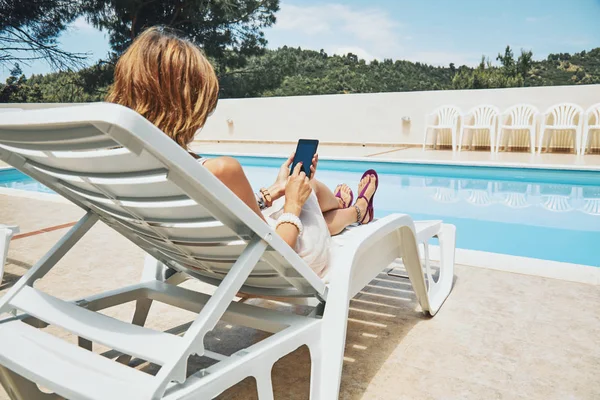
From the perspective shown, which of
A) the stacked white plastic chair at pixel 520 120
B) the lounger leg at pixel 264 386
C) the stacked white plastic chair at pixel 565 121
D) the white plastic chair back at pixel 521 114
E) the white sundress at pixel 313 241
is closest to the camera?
the lounger leg at pixel 264 386

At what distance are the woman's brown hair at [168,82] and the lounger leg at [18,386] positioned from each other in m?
0.79

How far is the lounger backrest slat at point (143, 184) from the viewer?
3.16ft

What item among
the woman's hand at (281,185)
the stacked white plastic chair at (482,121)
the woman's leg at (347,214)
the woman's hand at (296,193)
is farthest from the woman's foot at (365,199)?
the stacked white plastic chair at (482,121)

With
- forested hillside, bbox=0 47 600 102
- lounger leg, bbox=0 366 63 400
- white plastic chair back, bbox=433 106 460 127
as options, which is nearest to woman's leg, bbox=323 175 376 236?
lounger leg, bbox=0 366 63 400

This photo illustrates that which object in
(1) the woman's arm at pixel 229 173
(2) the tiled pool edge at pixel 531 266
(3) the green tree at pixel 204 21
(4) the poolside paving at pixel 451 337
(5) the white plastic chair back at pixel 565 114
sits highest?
(3) the green tree at pixel 204 21

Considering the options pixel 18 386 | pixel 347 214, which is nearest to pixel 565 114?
pixel 347 214

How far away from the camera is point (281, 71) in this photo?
72.9 feet

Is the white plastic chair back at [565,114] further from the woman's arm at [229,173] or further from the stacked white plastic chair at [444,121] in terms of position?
the woman's arm at [229,173]

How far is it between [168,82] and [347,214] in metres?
1.39

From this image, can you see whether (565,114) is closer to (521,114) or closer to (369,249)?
(521,114)

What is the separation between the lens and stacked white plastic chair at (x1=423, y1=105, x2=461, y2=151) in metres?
10.2

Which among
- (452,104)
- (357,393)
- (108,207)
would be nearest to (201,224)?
(108,207)

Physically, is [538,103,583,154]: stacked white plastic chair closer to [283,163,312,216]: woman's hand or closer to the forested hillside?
[283,163,312,216]: woman's hand

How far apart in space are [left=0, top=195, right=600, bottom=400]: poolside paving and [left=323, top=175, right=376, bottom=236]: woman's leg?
425mm
